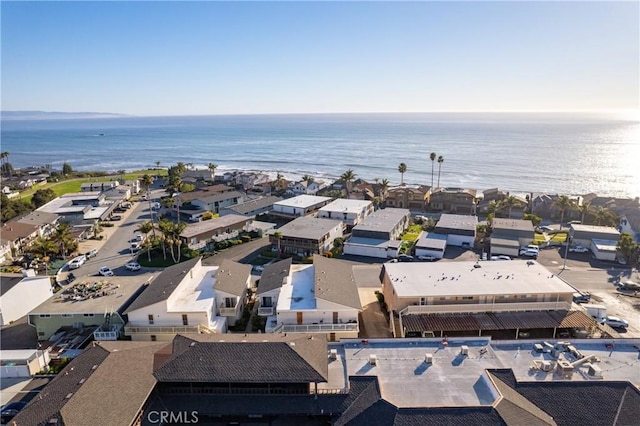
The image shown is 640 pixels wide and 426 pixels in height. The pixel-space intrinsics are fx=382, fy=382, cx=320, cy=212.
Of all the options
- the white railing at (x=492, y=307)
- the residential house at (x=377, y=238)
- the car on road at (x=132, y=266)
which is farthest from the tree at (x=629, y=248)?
the car on road at (x=132, y=266)

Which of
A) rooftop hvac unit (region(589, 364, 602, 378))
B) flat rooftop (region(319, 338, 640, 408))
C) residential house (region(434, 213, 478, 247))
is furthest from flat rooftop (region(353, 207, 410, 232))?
rooftop hvac unit (region(589, 364, 602, 378))

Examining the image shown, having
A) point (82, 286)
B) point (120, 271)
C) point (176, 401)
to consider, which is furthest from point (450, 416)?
point (120, 271)

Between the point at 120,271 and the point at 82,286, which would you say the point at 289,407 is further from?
the point at 120,271

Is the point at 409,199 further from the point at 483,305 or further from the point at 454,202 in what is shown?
the point at 483,305

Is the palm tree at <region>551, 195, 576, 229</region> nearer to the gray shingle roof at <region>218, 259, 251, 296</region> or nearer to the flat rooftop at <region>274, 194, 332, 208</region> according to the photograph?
the flat rooftop at <region>274, 194, 332, 208</region>

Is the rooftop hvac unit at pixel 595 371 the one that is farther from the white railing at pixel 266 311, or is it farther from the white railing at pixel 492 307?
the white railing at pixel 266 311

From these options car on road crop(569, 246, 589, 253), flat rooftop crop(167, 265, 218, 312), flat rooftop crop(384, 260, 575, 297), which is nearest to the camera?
flat rooftop crop(167, 265, 218, 312)
